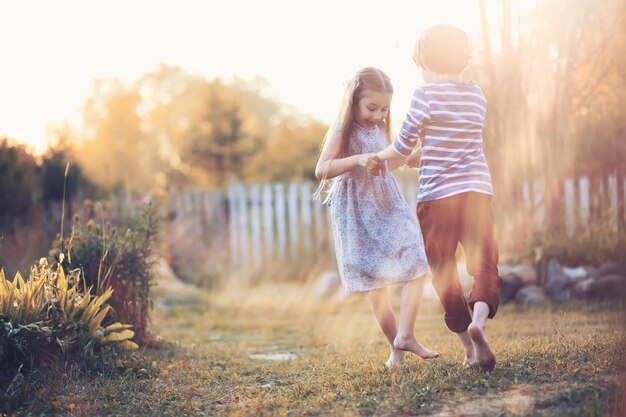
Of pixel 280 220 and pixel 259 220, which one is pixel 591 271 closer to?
pixel 280 220

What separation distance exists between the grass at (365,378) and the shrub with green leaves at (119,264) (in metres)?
0.36

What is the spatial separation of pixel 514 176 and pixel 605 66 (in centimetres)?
161

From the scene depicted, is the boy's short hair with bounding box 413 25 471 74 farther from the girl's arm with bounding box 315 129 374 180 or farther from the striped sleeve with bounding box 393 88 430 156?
the girl's arm with bounding box 315 129 374 180

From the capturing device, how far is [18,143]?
35.2 ft

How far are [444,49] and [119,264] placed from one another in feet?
9.60

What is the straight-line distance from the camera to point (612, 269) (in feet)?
23.6

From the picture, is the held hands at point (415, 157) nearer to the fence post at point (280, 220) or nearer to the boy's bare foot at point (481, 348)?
the boy's bare foot at point (481, 348)

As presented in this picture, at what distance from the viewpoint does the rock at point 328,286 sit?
9039mm

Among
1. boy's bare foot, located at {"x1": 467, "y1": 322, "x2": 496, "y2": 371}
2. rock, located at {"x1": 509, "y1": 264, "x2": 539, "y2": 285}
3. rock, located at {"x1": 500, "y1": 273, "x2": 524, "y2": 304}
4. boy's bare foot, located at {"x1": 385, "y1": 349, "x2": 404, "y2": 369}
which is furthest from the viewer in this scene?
rock, located at {"x1": 509, "y1": 264, "x2": 539, "y2": 285}

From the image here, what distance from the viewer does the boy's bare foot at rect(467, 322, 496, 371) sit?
3.40m

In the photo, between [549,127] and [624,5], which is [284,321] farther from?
[624,5]

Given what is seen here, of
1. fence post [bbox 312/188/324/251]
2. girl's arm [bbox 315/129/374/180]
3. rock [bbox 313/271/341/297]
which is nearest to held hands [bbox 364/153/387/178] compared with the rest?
girl's arm [bbox 315/129/374/180]

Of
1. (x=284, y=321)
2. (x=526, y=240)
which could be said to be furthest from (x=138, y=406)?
(x=526, y=240)

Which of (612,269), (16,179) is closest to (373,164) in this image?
(612,269)
